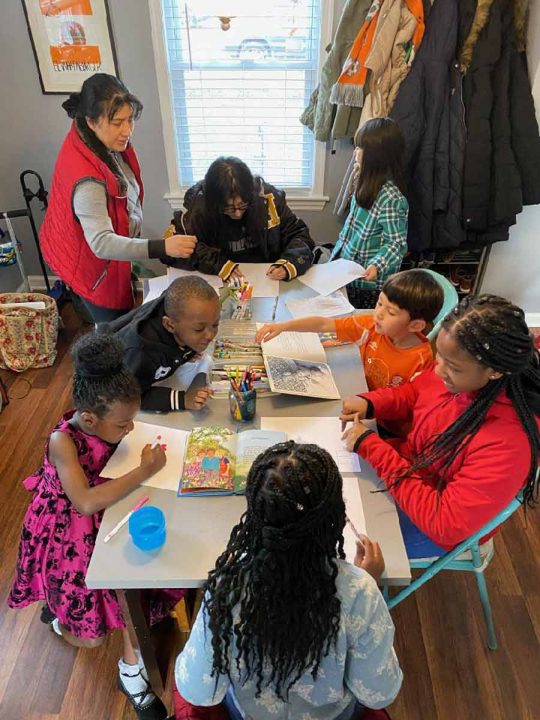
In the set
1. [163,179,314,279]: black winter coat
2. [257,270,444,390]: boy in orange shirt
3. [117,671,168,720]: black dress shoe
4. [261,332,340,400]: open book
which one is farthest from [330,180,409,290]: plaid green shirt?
[117,671,168,720]: black dress shoe

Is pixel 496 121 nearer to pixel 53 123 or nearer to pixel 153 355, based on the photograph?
pixel 153 355

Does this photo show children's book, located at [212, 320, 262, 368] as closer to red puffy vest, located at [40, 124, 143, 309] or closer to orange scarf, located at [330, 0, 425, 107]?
red puffy vest, located at [40, 124, 143, 309]

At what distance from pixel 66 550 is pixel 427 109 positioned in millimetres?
2566

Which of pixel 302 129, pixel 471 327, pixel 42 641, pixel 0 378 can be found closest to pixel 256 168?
pixel 302 129

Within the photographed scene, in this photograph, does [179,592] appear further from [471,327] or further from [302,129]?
[302,129]

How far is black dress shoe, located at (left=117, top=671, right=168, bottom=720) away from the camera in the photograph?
57.5 inches

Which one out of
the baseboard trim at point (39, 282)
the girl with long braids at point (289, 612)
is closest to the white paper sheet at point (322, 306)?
the girl with long braids at point (289, 612)

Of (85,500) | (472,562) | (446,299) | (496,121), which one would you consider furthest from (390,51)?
(85,500)

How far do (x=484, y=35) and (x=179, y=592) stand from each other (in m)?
2.79

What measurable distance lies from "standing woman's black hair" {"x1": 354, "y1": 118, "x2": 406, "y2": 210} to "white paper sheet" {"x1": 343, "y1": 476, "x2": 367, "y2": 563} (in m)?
1.38

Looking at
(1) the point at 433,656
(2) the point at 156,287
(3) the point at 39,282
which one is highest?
(2) the point at 156,287

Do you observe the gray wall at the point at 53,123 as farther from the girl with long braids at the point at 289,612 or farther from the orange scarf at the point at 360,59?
the girl with long braids at the point at 289,612

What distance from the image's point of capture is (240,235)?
226 cm

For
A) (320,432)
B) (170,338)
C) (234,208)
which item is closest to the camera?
(320,432)
